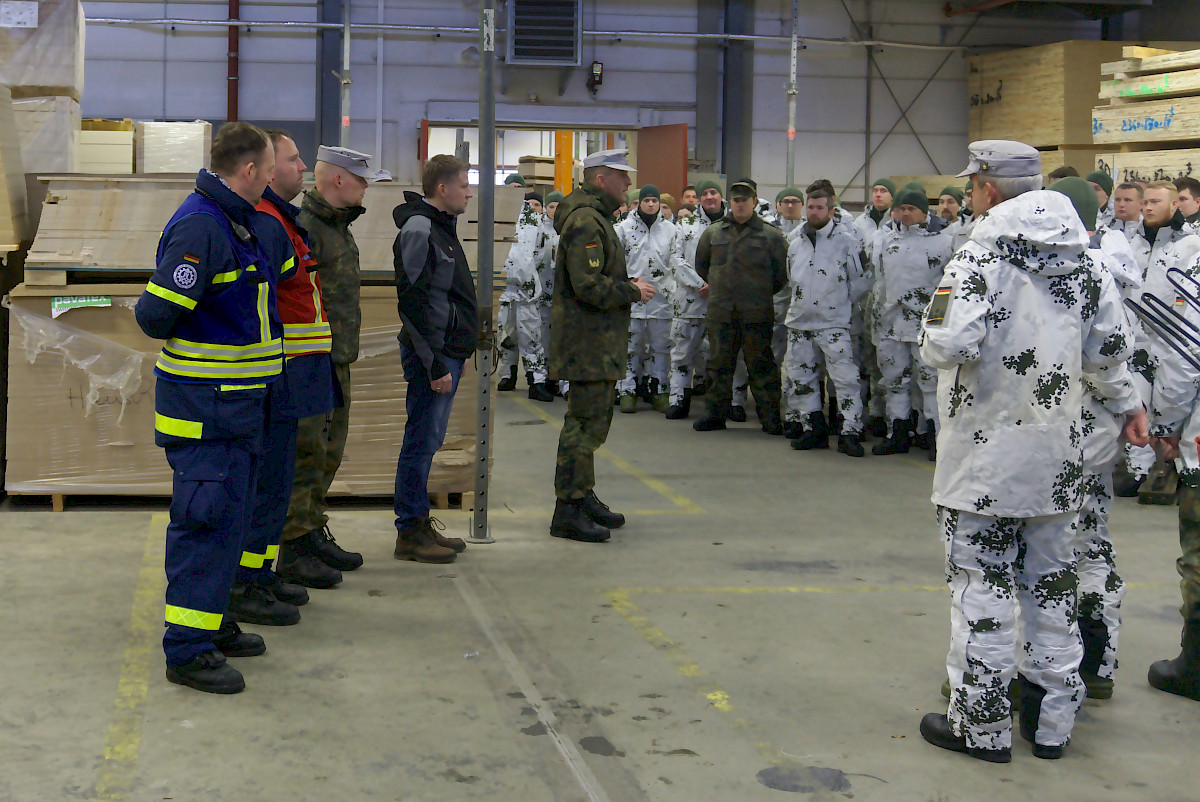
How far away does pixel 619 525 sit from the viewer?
657cm

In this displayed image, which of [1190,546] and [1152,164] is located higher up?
[1152,164]

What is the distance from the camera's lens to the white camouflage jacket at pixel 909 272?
8719 millimetres

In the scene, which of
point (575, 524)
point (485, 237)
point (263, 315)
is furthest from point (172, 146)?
point (263, 315)

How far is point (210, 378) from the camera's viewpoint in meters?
3.94

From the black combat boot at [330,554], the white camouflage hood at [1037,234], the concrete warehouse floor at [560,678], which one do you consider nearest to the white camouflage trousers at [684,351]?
the concrete warehouse floor at [560,678]

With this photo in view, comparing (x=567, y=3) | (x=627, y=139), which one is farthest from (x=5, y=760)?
(x=627, y=139)

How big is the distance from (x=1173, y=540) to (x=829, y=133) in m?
14.1

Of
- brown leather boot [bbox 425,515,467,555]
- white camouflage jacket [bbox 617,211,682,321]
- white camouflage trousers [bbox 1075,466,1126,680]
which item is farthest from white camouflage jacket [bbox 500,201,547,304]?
white camouflage trousers [bbox 1075,466,1126,680]

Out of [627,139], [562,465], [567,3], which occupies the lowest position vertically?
[562,465]

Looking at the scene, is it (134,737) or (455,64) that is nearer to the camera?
(134,737)

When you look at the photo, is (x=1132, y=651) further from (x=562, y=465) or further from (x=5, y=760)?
(x=5, y=760)

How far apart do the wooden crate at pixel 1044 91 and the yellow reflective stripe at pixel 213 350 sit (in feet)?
49.4

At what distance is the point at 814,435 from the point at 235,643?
585 centimetres

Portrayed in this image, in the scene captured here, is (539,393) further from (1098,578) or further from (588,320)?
(1098,578)
